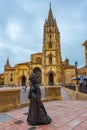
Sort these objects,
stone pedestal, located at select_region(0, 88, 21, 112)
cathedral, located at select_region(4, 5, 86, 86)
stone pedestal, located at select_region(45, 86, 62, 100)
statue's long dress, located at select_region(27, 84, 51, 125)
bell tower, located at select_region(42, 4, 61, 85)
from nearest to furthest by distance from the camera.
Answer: statue's long dress, located at select_region(27, 84, 51, 125)
stone pedestal, located at select_region(0, 88, 21, 112)
stone pedestal, located at select_region(45, 86, 62, 100)
bell tower, located at select_region(42, 4, 61, 85)
cathedral, located at select_region(4, 5, 86, 86)

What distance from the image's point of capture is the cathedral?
51656mm

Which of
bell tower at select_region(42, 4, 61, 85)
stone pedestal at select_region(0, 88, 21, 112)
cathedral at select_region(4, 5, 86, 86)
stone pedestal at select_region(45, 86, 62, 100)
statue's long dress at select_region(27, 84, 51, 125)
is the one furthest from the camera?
cathedral at select_region(4, 5, 86, 86)

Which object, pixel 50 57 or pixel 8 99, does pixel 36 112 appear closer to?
pixel 8 99

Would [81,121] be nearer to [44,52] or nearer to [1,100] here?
[1,100]

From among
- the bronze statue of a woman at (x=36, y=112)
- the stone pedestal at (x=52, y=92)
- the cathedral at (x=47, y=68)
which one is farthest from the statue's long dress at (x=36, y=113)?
the cathedral at (x=47, y=68)

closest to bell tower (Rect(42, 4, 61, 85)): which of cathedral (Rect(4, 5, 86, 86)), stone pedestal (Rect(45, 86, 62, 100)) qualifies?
cathedral (Rect(4, 5, 86, 86))

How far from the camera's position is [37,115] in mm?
5238

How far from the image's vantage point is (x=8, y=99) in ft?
25.7

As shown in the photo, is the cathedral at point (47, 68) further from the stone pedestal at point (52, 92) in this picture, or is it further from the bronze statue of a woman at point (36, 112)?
the bronze statue of a woman at point (36, 112)

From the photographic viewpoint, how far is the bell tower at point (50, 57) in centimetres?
5150

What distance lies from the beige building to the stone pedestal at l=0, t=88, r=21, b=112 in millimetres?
42120

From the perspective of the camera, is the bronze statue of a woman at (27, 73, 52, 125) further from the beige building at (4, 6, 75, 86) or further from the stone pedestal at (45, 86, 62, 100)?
the beige building at (4, 6, 75, 86)

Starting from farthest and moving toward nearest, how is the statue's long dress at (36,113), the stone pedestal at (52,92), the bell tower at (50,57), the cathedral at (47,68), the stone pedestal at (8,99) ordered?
the cathedral at (47,68) < the bell tower at (50,57) < the stone pedestal at (52,92) < the stone pedestal at (8,99) < the statue's long dress at (36,113)

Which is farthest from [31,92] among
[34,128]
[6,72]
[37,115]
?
[6,72]
